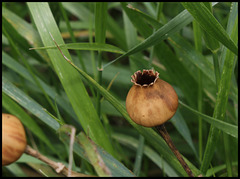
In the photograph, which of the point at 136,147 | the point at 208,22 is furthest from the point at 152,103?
the point at 136,147

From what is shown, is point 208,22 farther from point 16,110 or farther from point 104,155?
point 16,110

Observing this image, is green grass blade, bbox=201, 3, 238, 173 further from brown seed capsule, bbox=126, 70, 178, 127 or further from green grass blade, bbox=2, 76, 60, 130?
green grass blade, bbox=2, 76, 60, 130

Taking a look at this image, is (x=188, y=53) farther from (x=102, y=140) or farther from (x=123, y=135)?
(x=123, y=135)

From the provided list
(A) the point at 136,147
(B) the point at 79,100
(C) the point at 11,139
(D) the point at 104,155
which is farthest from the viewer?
(A) the point at 136,147

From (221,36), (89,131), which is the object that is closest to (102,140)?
(89,131)

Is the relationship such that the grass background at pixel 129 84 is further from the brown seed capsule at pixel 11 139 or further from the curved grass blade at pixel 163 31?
the brown seed capsule at pixel 11 139

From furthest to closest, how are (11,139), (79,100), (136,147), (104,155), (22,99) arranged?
(136,147) → (22,99) → (79,100) → (104,155) → (11,139)

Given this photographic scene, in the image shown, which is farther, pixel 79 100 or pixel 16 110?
pixel 16 110
